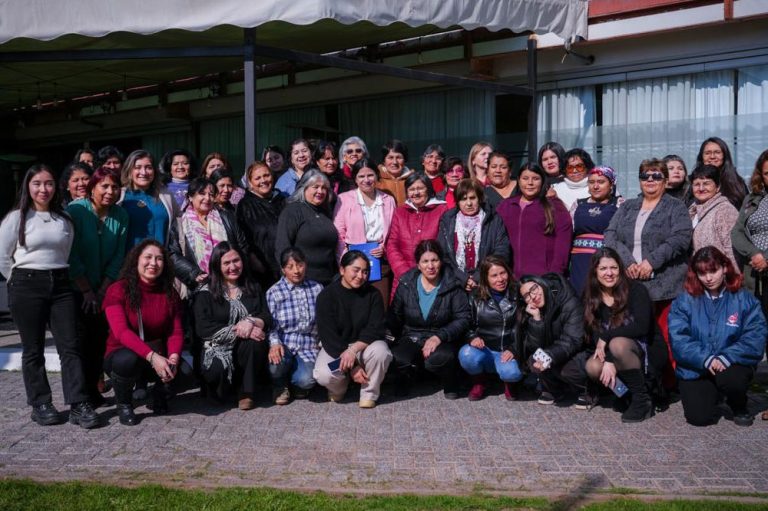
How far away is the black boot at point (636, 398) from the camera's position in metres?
6.20

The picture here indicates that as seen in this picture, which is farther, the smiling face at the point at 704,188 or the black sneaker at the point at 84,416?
the smiling face at the point at 704,188

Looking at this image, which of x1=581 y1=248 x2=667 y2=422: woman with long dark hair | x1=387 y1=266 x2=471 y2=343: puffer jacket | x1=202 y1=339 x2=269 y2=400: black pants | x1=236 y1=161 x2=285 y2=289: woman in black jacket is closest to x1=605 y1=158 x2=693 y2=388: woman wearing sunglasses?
x1=581 y1=248 x2=667 y2=422: woman with long dark hair

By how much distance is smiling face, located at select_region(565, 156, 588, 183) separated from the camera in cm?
775

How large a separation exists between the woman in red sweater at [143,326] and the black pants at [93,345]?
0.79 ft

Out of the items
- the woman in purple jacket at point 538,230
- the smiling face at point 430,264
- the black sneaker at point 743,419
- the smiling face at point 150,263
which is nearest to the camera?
the black sneaker at point 743,419

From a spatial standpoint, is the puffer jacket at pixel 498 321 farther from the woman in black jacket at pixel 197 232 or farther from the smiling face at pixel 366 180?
the woman in black jacket at pixel 197 232

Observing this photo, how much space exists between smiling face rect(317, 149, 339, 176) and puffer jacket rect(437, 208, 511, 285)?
49.7 inches

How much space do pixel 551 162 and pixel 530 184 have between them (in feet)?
3.14

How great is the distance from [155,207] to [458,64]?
5.60m

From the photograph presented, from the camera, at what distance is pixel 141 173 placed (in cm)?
706

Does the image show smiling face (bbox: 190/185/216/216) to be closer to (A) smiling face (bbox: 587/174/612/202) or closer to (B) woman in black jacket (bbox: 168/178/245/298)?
(B) woman in black jacket (bbox: 168/178/245/298)

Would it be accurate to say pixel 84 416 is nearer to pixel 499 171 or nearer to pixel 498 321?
pixel 498 321

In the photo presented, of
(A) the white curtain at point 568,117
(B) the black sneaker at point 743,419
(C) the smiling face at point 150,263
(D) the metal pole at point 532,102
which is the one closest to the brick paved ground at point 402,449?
(B) the black sneaker at point 743,419

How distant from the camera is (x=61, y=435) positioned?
5938mm
